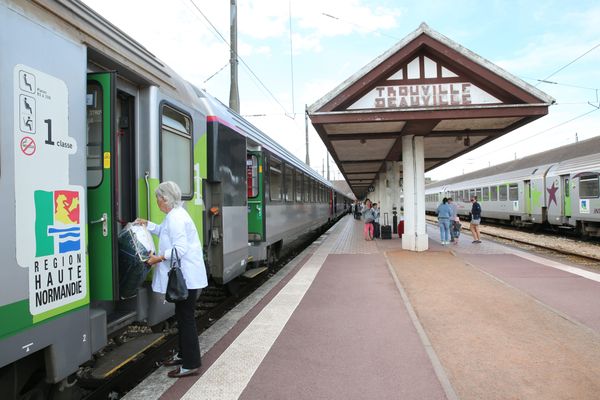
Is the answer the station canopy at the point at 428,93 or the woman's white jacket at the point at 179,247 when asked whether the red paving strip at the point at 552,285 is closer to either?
the station canopy at the point at 428,93

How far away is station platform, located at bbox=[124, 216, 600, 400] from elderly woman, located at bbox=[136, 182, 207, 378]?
9.1 inches

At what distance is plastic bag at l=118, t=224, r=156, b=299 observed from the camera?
343 centimetres

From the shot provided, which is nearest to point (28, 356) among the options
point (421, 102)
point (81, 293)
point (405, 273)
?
point (81, 293)

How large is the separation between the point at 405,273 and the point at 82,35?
25.0ft

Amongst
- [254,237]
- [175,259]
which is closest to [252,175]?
[254,237]

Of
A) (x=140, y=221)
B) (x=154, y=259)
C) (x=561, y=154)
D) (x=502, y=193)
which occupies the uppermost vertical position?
(x=561, y=154)

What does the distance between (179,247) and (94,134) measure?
1126 mm

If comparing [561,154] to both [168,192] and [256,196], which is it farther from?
[168,192]

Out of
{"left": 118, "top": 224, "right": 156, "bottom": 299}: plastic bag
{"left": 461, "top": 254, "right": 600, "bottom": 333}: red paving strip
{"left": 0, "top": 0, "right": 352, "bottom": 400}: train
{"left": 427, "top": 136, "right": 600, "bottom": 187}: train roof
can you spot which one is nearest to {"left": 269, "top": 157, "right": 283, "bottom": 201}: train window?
{"left": 0, "top": 0, "right": 352, "bottom": 400}: train

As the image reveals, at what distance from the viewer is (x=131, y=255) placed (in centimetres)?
343

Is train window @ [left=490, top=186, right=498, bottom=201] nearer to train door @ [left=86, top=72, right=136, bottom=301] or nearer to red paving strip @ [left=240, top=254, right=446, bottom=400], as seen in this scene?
red paving strip @ [left=240, top=254, right=446, bottom=400]

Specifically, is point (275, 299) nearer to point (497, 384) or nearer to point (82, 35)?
point (497, 384)

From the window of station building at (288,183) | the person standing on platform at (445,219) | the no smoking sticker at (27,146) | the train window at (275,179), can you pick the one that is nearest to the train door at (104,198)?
the no smoking sticker at (27,146)

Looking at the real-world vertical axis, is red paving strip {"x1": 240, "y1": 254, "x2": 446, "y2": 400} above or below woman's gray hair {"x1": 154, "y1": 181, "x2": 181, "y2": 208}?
below
